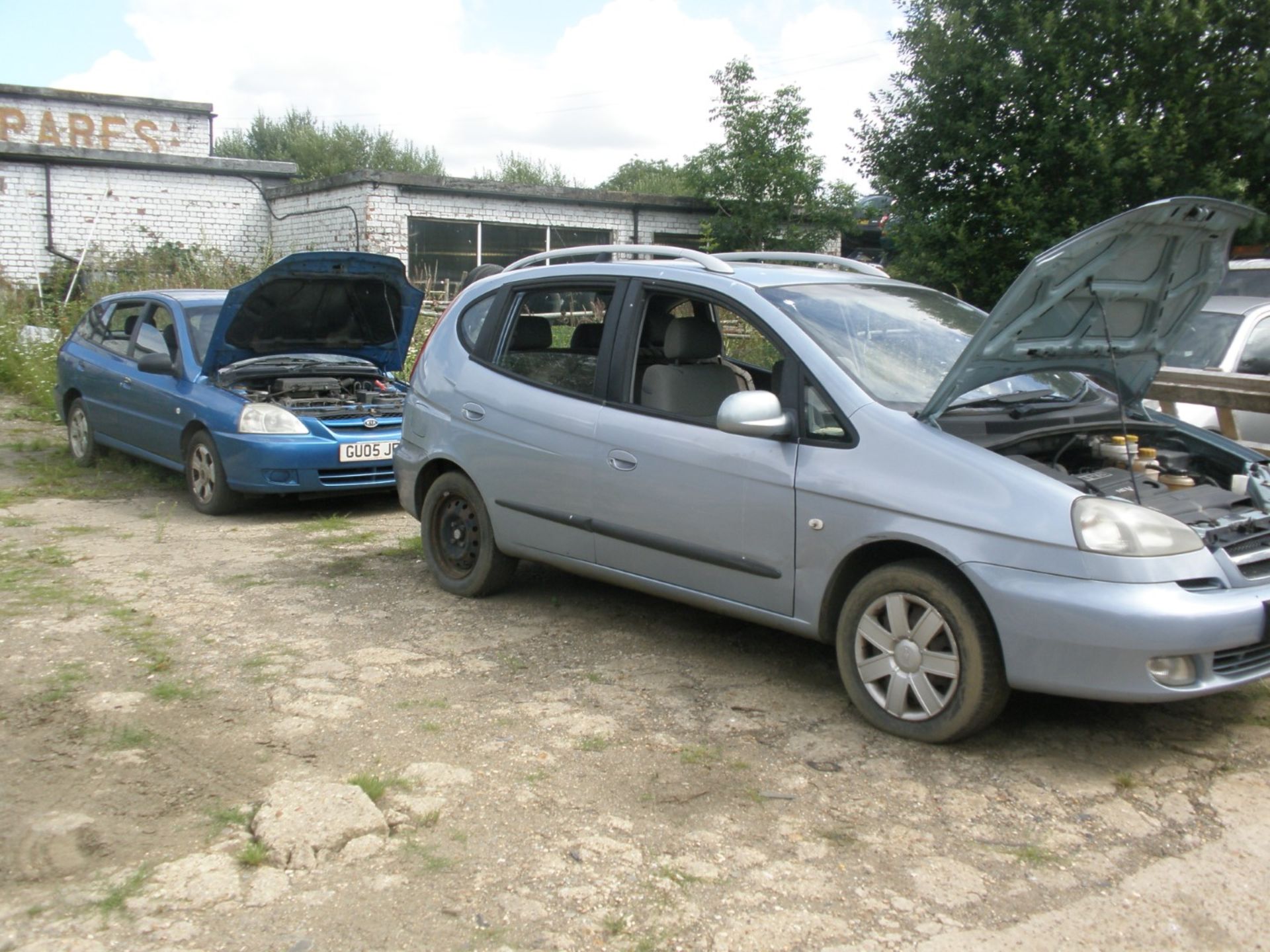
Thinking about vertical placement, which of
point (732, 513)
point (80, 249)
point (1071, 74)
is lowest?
point (732, 513)

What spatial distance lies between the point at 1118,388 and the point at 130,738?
396cm

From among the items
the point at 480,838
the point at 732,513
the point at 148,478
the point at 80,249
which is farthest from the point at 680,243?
the point at 480,838

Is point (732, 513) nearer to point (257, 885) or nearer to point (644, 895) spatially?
point (644, 895)

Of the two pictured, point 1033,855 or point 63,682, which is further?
point 63,682

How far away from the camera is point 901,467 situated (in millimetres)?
4207

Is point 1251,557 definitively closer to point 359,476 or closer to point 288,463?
point 359,476

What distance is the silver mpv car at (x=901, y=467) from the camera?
12.6 ft

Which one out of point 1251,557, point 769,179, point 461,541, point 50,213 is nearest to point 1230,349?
point 1251,557

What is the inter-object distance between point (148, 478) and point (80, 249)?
12475mm

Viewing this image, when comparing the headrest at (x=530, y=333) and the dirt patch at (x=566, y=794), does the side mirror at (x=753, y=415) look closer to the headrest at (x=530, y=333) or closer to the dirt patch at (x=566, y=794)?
the dirt patch at (x=566, y=794)

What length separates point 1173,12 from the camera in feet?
39.2

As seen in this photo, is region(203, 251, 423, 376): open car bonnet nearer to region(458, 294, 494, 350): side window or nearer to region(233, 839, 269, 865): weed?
region(458, 294, 494, 350): side window

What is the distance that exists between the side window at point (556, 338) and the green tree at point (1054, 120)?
27.1 feet

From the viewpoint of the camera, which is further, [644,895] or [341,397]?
[341,397]
